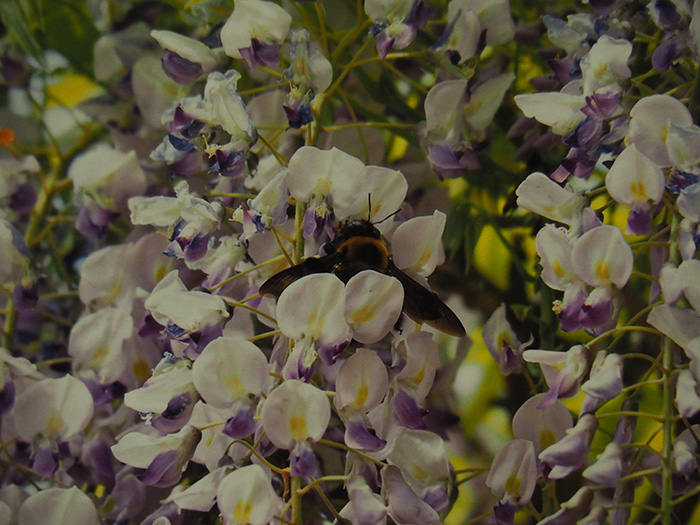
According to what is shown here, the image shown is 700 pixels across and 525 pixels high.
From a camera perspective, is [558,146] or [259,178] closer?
[259,178]

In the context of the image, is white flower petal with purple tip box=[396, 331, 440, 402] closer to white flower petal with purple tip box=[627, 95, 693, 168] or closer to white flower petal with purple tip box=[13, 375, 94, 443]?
white flower petal with purple tip box=[627, 95, 693, 168]

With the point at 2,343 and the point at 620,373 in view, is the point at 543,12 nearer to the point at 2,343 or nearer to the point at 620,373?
the point at 620,373

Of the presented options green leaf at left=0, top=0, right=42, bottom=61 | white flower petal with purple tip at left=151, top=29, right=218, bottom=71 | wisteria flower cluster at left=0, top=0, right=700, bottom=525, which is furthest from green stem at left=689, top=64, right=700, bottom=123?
green leaf at left=0, top=0, right=42, bottom=61

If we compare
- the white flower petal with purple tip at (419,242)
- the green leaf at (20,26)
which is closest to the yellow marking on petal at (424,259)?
the white flower petal with purple tip at (419,242)

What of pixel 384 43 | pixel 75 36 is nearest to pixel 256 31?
pixel 384 43

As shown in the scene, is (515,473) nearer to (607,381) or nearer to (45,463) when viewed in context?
(607,381)

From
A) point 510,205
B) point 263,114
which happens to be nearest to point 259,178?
point 263,114

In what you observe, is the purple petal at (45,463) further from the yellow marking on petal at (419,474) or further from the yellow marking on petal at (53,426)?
the yellow marking on petal at (419,474)
